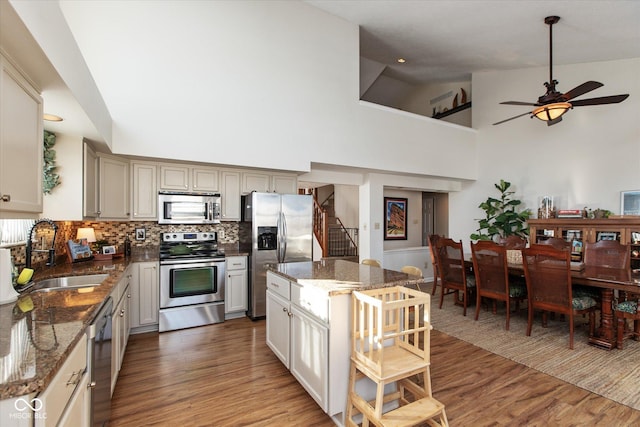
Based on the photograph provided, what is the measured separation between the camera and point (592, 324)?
340 cm

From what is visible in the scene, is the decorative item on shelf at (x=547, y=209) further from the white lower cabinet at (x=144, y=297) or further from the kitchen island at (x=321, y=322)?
the white lower cabinet at (x=144, y=297)

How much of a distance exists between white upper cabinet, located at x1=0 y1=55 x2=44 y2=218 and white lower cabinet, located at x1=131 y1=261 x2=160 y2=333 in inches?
84.1

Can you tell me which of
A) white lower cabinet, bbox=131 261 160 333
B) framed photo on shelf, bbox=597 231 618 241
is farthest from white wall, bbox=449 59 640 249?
white lower cabinet, bbox=131 261 160 333

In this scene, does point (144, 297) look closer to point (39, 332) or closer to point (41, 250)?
point (41, 250)

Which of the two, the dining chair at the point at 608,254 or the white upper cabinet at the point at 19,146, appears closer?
the white upper cabinet at the point at 19,146

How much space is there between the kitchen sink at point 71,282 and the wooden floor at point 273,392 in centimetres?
90

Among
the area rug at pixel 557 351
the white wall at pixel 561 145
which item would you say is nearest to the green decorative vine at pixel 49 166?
the area rug at pixel 557 351

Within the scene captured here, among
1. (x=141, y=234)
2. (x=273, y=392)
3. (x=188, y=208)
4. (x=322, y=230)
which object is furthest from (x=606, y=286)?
(x=322, y=230)

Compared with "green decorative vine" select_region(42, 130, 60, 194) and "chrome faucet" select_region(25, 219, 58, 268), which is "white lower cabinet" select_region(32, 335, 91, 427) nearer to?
"chrome faucet" select_region(25, 219, 58, 268)

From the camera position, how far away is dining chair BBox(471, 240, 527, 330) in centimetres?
379

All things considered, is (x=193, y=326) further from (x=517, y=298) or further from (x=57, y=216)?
(x=517, y=298)

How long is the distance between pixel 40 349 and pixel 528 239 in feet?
21.6

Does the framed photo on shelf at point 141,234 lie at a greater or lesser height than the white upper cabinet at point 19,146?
lesser

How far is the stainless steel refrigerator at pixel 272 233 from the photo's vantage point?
13.7 feet
